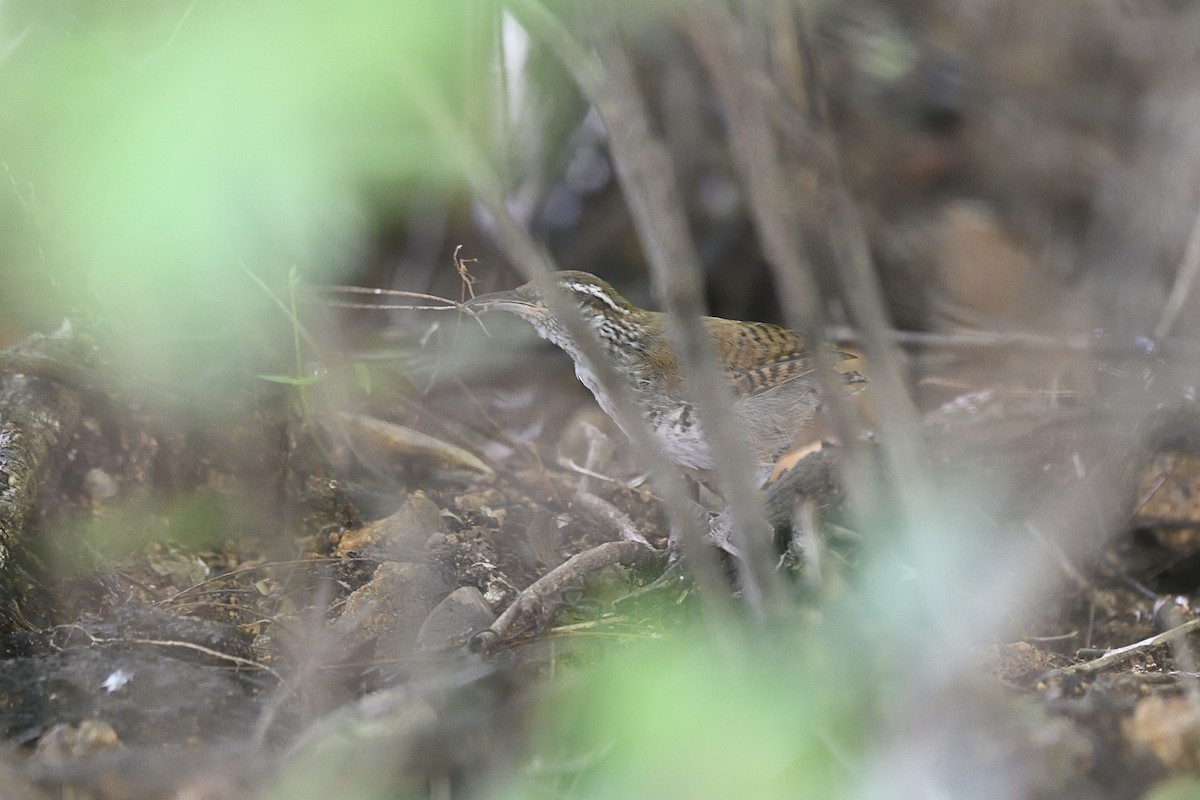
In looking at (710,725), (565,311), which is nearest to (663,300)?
(565,311)

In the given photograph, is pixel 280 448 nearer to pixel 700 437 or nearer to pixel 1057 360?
pixel 700 437

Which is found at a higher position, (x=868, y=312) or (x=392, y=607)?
(x=868, y=312)

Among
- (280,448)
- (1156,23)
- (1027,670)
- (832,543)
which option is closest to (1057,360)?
(832,543)

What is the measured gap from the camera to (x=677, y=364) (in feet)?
12.2

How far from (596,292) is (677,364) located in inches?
16.2

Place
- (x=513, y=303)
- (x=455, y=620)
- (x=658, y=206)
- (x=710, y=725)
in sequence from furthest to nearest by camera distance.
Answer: (x=513, y=303), (x=455, y=620), (x=710, y=725), (x=658, y=206)

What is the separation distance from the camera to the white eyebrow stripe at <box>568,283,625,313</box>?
386 cm

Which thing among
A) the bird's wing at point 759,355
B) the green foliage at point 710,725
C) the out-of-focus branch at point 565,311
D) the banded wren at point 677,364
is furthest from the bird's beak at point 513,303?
the out-of-focus branch at point 565,311

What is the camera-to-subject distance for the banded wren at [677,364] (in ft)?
12.1

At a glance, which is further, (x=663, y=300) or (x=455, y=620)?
(x=455, y=620)

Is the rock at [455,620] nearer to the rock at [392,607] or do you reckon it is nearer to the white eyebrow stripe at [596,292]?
the rock at [392,607]

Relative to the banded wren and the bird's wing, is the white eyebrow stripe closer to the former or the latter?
the banded wren

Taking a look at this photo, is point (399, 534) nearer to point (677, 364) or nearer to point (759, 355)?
point (677, 364)

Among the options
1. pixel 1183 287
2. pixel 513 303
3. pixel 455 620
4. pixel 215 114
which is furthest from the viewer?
pixel 1183 287
